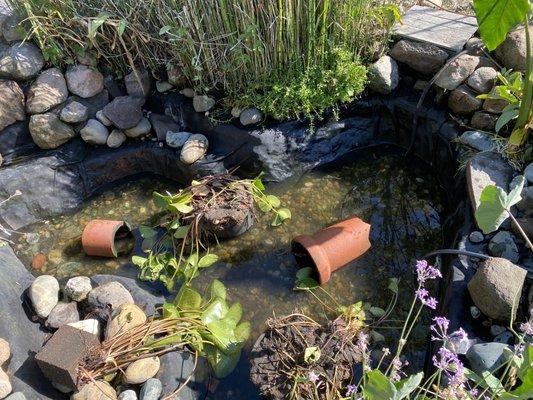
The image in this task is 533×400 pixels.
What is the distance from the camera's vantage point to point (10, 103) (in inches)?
126

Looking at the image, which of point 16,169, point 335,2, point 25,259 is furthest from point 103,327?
point 335,2

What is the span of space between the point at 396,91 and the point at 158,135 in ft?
5.35

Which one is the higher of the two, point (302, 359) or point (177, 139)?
point (177, 139)

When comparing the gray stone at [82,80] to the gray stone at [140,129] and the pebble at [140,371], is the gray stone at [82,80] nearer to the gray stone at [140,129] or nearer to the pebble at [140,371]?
the gray stone at [140,129]

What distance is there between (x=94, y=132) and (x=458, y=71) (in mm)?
2339

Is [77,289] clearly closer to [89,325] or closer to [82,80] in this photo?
[89,325]

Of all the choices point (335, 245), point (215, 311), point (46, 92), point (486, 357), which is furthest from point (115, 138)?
point (486, 357)

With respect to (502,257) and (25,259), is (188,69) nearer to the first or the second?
Result: (25,259)

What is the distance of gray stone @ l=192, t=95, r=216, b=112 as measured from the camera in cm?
329

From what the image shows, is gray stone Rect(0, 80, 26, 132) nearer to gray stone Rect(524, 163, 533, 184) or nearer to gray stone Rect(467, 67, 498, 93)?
gray stone Rect(467, 67, 498, 93)

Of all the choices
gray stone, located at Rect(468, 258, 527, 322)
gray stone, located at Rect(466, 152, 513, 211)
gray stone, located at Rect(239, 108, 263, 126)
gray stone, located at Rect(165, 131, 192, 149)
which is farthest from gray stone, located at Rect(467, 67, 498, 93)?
gray stone, located at Rect(165, 131, 192, 149)

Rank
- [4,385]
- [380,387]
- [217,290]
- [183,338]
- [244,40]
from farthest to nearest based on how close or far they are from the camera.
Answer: [244,40], [217,290], [183,338], [4,385], [380,387]

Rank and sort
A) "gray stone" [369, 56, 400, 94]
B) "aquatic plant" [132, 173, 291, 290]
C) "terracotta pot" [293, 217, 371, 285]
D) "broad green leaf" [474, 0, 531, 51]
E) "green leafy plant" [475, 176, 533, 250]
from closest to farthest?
1. "green leafy plant" [475, 176, 533, 250]
2. "broad green leaf" [474, 0, 531, 51]
3. "terracotta pot" [293, 217, 371, 285]
4. "aquatic plant" [132, 173, 291, 290]
5. "gray stone" [369, 56, 400, 94]

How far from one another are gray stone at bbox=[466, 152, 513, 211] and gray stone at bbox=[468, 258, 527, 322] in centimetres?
48
